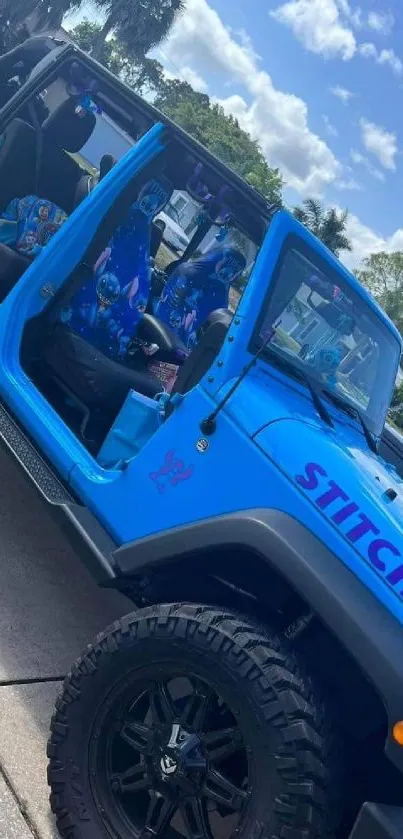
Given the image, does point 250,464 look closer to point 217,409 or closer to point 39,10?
point 217,409

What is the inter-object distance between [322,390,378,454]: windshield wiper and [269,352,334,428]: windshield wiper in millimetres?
100

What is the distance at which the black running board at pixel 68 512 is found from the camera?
2764 mm

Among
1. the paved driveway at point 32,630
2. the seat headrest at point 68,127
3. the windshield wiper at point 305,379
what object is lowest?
the paved driveway at point 32,630

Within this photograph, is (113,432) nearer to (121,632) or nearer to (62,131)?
(121,632)

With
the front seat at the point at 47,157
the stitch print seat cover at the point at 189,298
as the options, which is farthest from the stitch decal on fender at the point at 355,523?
the front seat at the point at 47,157

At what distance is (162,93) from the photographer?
6391 cm

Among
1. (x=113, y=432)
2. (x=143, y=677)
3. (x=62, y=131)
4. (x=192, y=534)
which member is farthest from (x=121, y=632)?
(x=62, y=131)

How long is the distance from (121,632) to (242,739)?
501 millimetres

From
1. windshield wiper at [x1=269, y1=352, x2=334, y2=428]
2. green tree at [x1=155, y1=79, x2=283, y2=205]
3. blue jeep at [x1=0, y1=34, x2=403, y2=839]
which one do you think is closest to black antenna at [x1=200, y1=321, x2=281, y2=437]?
blue jeep at [x1=0, y1=34, x2=403, y2=839]

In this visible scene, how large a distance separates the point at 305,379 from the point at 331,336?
0.28m

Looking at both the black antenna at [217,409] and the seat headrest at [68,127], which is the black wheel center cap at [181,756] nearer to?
the black antenna at [217,409]

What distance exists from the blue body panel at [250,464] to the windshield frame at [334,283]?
0.02 meters

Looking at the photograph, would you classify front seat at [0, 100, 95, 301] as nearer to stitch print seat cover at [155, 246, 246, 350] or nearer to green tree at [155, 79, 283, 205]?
stitch print seat cover at [155, 246, 246, 350]

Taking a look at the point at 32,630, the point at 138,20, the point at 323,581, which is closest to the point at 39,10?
the point at 138,20
